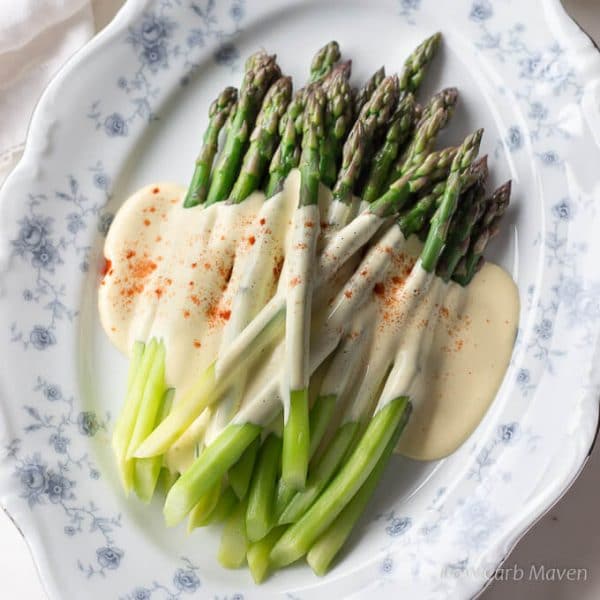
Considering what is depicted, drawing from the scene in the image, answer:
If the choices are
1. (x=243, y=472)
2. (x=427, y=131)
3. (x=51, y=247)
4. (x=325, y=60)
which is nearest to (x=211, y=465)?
(x=243, y=472)

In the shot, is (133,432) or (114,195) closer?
(133,432)

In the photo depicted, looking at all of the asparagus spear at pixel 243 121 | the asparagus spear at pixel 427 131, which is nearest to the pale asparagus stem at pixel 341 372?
the asparagus spear at pixel 427 131

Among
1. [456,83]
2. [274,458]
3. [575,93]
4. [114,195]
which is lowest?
[274,458]

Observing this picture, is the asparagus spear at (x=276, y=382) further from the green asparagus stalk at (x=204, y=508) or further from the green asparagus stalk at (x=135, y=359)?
the green asparagus stalk at (x=135, y=359)

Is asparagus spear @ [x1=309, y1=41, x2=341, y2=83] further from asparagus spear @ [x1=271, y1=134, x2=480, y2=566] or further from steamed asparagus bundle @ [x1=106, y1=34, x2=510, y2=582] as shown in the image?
asparagus spear @ [x1=271, y1=134, x2=480, y2=566]

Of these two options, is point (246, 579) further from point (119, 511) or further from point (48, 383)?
point (48, 383)

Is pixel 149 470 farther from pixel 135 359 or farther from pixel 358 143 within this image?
pixel 358 143

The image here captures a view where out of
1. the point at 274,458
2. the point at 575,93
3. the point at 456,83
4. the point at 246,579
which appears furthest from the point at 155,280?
the point at 575,93

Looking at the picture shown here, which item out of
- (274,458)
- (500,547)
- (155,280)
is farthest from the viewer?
(155,280)
